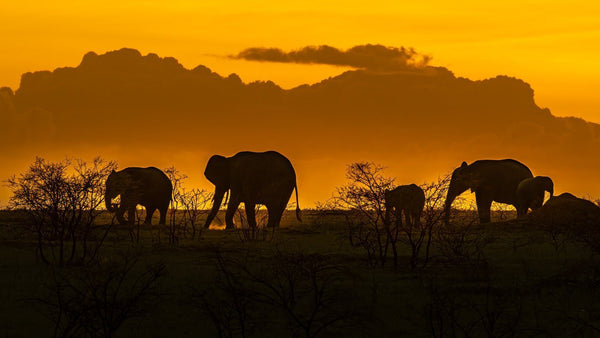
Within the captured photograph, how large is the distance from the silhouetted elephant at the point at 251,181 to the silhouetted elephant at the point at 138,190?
3322 millimetres

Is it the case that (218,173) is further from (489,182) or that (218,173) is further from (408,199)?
(489,182)

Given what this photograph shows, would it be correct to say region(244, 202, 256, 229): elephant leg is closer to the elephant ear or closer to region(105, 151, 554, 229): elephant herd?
region(105, 151, 554, 229): elephant herd

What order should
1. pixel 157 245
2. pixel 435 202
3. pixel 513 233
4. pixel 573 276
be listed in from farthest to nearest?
1. pixel 513 233
2. pixel 157 245
3. pixel 435 202
4. pixel 573 276

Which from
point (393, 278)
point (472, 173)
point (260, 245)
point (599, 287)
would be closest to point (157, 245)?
point (260, 245)

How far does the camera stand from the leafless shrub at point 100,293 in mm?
19125

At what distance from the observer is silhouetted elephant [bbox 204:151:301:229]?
54.1 metres

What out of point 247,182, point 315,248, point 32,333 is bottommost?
point 32,333

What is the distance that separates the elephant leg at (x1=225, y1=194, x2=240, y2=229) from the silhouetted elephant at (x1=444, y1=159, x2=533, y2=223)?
42.6 ft

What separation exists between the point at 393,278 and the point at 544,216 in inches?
780

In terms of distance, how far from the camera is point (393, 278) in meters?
29.2

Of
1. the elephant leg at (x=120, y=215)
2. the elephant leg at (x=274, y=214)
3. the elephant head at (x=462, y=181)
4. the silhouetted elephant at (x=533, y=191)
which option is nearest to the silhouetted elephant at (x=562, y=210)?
the silhouetted elephant at (x=533, y=191)

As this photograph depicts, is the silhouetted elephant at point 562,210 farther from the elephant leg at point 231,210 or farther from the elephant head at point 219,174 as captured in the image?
the elephant head at point 219,174

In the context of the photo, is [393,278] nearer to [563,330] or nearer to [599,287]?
[599,287]

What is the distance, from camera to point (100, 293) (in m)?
24.1
